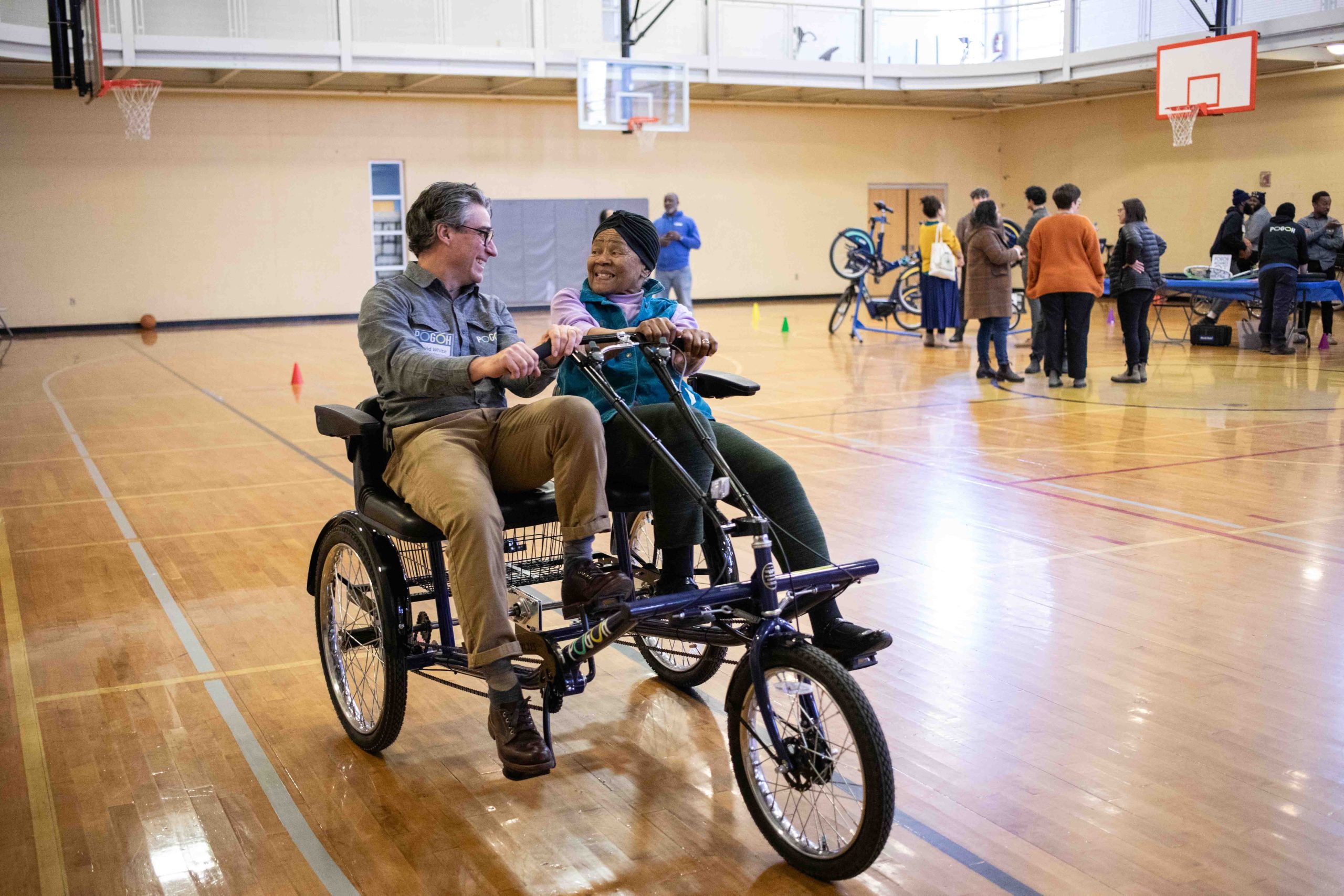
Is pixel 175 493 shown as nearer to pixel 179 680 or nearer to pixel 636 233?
pixel 179 680

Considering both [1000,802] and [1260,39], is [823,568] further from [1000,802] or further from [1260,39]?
[1260,39]

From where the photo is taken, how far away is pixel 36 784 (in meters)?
2.78

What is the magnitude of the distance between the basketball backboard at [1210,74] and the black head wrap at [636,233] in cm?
1358

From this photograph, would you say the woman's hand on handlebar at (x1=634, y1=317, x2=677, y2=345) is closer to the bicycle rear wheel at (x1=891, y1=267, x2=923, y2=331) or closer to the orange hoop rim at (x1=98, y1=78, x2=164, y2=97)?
the bicycle rear wheel at (x1=891, y1=267, x2=923, y2=331)

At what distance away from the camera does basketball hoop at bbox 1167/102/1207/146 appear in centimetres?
1528

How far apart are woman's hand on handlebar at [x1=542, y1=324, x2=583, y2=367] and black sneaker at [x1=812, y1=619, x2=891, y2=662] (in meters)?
0.77

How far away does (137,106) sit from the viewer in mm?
16484

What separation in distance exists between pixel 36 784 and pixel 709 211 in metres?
19.1

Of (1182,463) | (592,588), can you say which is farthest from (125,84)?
(592,588)

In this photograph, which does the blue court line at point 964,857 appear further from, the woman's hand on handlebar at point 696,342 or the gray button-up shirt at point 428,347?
the gray button-up shirt at point 428,347

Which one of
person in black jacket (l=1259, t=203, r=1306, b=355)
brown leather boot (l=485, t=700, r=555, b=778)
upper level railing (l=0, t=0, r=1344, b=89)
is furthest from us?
upper level railing (l=0, t=0, r=1344, b=89)

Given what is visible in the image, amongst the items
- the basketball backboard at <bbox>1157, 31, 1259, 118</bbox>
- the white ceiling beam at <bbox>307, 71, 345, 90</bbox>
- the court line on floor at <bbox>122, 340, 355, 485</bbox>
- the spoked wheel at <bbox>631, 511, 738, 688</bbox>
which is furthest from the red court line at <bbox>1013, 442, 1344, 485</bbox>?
the white ceiling beam at <bbox>307, 71, 345, 90</bbox>

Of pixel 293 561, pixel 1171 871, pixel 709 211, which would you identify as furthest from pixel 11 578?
pixel 709 211

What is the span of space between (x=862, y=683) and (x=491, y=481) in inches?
47.2
